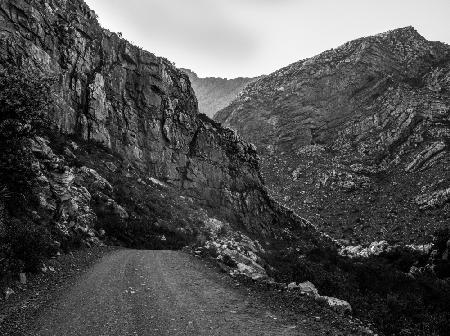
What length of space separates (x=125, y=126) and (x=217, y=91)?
500 feet

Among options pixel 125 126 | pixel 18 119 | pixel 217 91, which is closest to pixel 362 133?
pixel 125 126

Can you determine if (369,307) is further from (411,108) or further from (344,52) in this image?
(344,52)

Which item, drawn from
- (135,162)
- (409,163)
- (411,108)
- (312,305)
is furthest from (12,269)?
(411,108)

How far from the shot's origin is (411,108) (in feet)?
265

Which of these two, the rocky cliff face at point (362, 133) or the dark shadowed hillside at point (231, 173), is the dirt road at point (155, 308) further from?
the rocky cliff face at point (362, 133)

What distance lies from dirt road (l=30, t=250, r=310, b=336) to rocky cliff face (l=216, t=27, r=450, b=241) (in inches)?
2168

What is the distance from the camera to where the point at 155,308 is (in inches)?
361

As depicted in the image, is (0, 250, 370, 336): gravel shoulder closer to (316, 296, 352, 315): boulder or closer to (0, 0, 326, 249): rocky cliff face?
(316, 296, 352, 315): boulder

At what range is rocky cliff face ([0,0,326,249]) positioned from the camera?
33.1 m

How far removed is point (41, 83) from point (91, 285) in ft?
27.9

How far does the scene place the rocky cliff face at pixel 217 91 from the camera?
181950 millimetres

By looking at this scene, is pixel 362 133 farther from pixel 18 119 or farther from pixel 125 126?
pixel 18 119

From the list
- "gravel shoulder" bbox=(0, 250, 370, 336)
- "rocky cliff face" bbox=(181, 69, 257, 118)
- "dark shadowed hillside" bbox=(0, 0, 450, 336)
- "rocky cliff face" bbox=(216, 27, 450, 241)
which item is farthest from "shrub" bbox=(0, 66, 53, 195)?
"rocky cliff face" bbox=(181, 69, 257, 118)

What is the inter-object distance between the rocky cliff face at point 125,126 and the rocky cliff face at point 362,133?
23.8 m
